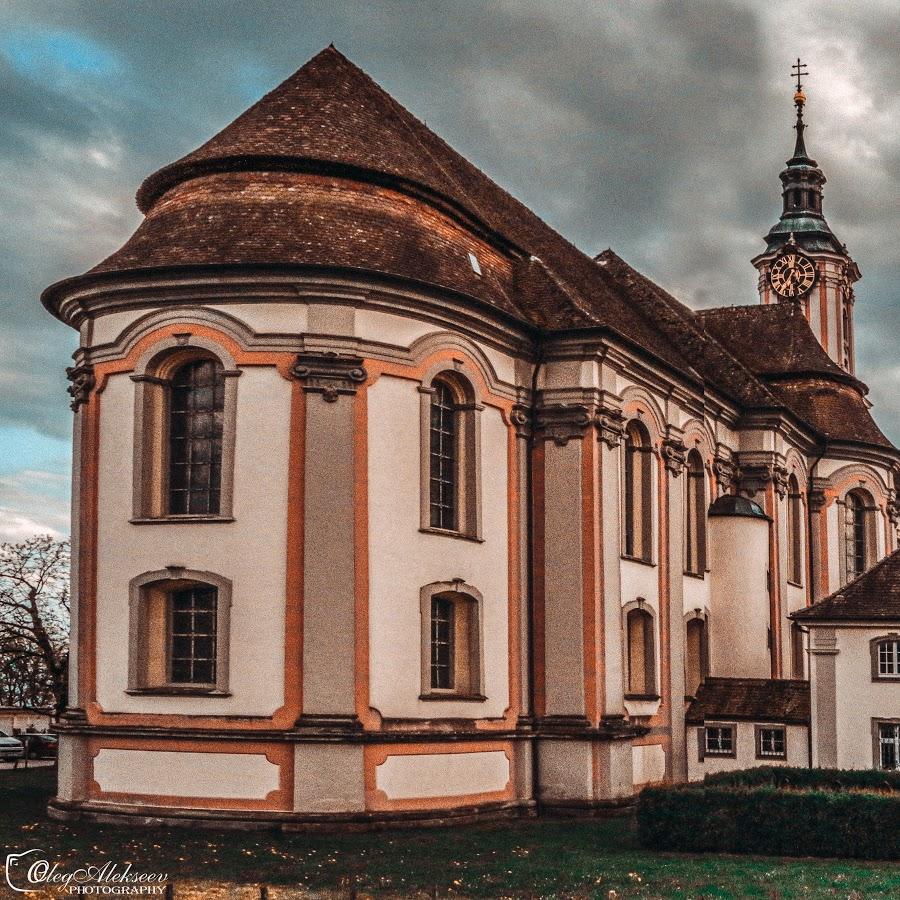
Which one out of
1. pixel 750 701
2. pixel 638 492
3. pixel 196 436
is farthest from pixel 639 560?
pixel 196 436

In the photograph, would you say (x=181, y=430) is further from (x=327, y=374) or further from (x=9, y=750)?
(x=9, y=750)

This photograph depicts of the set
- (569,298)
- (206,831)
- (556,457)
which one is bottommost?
(206,831)

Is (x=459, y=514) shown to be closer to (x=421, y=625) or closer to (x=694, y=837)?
(x=421, y=625)

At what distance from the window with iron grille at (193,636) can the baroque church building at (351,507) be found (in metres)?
0.04

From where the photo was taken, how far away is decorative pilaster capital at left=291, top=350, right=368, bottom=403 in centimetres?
2447

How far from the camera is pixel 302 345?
80.7 feet

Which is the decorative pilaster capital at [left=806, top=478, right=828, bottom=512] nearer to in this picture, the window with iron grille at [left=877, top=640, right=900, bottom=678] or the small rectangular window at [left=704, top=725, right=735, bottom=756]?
the small rectangular window at [left=704, top=725, right=735, bottom=756]

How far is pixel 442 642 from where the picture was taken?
1033 inches

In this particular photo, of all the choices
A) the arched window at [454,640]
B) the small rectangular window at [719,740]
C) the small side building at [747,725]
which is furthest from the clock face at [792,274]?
the arched window at [454,640]

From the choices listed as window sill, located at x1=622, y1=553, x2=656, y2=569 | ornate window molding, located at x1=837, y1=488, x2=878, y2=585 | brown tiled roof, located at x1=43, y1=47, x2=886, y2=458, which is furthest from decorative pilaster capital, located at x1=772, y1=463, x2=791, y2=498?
brown tiled roof, located at x1=43, y1=47, x2=886, y2=458

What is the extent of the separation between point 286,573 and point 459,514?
4.14 metres

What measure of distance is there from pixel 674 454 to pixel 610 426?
458 cm

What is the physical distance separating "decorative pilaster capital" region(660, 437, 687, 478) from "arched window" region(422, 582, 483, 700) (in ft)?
25.8

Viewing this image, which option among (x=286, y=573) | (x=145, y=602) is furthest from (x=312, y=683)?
(x=145, y=602)
